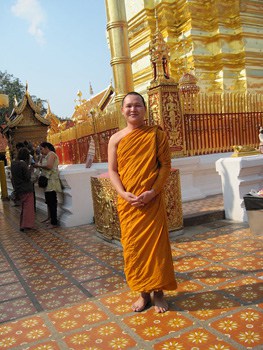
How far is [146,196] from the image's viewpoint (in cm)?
251

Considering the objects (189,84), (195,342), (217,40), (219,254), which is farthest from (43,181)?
(217,40)

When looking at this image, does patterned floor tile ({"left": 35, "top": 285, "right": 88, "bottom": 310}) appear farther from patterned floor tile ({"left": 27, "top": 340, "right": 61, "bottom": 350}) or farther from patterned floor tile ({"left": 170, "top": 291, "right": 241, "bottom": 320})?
patterned floor tile ({"left": 170, "top": 291, "right": 241, "bottom": 320})

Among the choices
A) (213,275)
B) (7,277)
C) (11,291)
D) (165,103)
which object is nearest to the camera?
(213,275)

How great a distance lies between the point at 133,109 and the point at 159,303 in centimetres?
144

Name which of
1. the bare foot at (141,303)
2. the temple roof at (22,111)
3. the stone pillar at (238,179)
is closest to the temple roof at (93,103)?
the temple roof at (22,111)

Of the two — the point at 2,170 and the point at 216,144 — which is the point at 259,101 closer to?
the point at 216,144

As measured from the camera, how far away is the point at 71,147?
10773mm

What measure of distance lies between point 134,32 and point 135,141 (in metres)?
9.82

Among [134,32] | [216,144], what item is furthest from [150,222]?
[134,32]

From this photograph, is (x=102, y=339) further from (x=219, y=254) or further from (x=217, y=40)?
(x=217, y=40)

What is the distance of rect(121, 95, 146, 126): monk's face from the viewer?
2.62m

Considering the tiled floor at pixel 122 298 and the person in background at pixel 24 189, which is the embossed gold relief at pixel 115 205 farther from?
the person in background at pixel 24 189

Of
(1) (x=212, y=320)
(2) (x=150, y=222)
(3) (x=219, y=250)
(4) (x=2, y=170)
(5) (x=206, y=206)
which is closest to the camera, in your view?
(1) (x=212, y=320)

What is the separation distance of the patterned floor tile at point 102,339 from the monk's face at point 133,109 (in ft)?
4.83
